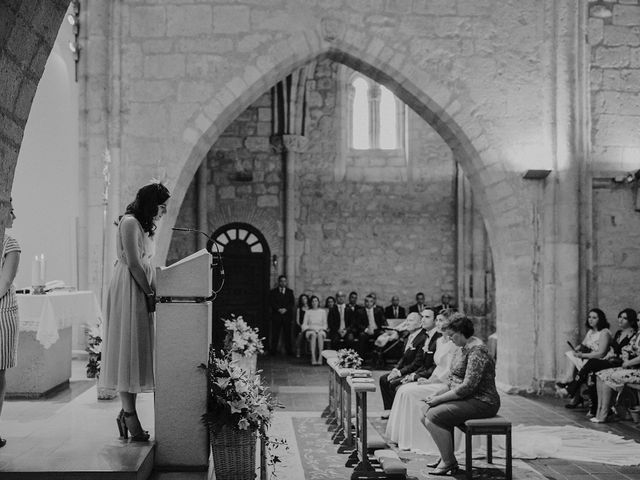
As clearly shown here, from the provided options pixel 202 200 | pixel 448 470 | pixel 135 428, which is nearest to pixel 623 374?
pixel 448 470

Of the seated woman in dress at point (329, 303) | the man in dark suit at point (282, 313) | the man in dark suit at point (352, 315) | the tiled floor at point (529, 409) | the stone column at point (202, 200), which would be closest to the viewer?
the tiled floor at point (529, 409)

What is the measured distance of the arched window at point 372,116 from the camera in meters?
14.9

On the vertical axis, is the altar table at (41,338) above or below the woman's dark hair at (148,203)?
below

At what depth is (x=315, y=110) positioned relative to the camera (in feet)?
48.3

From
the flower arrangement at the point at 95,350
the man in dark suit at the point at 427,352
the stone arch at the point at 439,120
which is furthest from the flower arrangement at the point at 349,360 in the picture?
the stone arch at the point at 439,120

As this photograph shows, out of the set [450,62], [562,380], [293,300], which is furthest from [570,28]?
[293,300]

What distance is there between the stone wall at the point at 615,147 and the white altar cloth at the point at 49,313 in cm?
595

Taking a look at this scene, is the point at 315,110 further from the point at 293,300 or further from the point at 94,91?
the point at 94,91

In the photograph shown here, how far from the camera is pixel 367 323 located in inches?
519

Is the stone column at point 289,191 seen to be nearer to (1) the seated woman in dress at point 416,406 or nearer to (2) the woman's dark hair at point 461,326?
(1) the seated woman in dress at point 416,406

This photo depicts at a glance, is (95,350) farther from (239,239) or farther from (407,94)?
(239,239)

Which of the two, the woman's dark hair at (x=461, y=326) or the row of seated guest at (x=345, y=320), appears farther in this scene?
the row of seated guest at (x=345, y=320)

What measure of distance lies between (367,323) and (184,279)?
9.11m

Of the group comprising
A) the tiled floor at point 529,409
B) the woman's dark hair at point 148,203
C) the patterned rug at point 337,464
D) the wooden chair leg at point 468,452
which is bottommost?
the tiled floor at point 529,409
